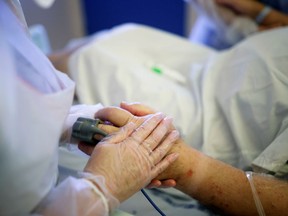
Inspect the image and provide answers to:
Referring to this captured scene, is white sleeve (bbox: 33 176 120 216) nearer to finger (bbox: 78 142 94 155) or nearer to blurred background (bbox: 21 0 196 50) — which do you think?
finger (bbox: 78 142 94 155)

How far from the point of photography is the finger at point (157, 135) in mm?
691

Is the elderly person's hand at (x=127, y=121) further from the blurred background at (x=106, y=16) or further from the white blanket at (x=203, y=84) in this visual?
the blurred background at (x=106, y=16)

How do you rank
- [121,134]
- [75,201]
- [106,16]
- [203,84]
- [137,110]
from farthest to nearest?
[106,16], [203,84], [137,110], [121,134], [75,201]

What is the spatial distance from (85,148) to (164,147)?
193 millimetres

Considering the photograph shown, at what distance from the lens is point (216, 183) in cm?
79

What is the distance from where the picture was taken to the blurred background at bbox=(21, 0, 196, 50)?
2703 mm

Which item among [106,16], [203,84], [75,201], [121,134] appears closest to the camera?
[75,201]

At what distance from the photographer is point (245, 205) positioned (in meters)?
0.76

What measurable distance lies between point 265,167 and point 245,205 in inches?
4.4

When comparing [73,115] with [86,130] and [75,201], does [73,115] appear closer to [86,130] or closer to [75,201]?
[86,130]

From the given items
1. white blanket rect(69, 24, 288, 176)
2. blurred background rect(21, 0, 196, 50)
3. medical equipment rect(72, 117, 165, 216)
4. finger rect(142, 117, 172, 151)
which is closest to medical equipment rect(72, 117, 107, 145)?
medical equipment rect(72, 117, 165, 216)

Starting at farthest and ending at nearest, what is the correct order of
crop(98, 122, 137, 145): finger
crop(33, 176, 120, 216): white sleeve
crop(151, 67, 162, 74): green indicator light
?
crop(151, 67, 162, 74): green indicator light, crop(98, 122, 137, 145): finger, crop(33, 176, 120, 216): white sleeve

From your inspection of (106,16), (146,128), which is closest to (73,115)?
(146,128)

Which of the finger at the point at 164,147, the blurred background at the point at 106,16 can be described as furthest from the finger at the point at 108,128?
the blurred background at the point at 106,16
